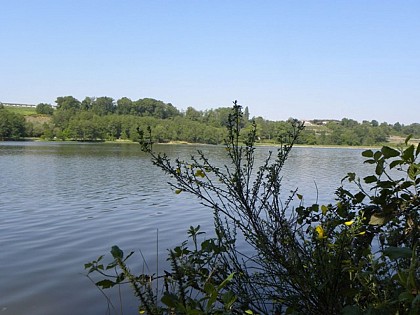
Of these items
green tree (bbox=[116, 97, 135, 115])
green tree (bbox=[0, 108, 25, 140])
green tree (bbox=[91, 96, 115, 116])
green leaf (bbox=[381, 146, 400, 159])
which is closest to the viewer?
green leaf (bbox=[381, 146, 400, 159])

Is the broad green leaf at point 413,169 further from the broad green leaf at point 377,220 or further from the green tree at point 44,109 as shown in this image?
the green tree at point 44,109

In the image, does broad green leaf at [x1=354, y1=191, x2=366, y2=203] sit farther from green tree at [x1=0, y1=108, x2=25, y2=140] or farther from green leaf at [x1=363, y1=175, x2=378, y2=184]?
green tree at [x1=0, y1=108, x2=25, y2=140]

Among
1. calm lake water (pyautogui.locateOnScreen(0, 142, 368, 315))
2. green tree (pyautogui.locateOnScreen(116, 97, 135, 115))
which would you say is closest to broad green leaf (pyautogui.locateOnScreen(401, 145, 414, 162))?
calm lake water (pyautogui.locateOnScreen(0, 142, 368, 315))

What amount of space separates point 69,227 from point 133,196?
6.02 metres

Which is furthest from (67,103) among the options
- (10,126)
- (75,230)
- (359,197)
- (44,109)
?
(359,197)

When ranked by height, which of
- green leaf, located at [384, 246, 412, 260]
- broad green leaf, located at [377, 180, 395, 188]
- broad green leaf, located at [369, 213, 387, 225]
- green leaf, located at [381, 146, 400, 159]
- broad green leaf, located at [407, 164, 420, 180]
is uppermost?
green leaf, located at [381, 146, 400, 159]

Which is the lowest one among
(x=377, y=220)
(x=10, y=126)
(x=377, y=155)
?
(x=377, y=220)

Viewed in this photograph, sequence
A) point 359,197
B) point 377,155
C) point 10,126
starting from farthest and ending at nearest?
point 10,126, point 359,197, point 377,155

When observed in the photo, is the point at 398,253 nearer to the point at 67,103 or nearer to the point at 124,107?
the point at 124,107

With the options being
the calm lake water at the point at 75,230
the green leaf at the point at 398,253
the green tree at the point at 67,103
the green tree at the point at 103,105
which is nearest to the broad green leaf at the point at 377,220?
the green leaf at the point at 398,253

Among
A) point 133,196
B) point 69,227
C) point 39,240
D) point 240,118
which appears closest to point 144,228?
point 69,227

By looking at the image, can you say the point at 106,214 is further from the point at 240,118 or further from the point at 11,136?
the point at 11,136

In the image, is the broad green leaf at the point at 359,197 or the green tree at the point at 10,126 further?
the green tree at the point at 10,126

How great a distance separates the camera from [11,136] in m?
96.3
